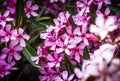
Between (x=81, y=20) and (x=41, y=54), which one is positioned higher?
A: (x=81, y=20)

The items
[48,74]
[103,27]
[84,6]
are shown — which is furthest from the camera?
[84,6]

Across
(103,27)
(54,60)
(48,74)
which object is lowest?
(48,74)

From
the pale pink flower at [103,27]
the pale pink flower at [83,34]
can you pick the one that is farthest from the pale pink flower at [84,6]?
the pale pink flower at [103,27]

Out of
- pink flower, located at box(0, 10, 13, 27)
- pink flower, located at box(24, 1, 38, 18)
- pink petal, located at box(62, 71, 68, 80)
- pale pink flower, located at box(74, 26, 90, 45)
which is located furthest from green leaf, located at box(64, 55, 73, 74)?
pink flower, located at box(24, 1, 38, 18)

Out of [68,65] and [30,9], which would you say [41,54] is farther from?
[30,9]

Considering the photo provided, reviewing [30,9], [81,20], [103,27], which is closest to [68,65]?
[81,20]

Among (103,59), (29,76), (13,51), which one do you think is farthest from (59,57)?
(103,59)

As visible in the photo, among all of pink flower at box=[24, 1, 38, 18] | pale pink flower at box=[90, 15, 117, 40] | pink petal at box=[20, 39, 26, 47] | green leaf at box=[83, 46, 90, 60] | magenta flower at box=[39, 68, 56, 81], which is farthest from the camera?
pink flower at box=[24, 1, 38, 18]

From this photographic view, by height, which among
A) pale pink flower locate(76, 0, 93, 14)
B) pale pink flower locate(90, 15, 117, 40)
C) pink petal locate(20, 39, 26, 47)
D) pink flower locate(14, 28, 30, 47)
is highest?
pale pink flower locate(90, 15, 117, 40)

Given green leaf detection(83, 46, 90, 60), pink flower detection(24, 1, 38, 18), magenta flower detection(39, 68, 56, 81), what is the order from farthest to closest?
pink flower detection(24, 1, 38, 18) < magenta flower detection(39, 68, 56, 81) < green leaf detection(83, 46, 90, 60)

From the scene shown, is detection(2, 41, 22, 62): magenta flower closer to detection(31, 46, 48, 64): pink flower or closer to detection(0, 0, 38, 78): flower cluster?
detection(0, 0, 38, 78): flower cluster

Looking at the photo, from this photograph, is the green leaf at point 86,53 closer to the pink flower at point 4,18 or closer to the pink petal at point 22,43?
the pink petal at point 22,43

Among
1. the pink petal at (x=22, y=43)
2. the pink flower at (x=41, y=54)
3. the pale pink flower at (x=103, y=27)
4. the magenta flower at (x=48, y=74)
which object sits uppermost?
the pale pink flower at (x=103, y=27)
